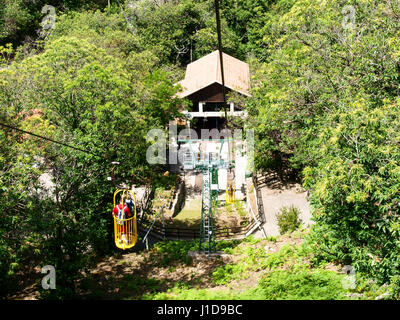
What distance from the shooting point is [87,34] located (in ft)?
122

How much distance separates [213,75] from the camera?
35.7 metres

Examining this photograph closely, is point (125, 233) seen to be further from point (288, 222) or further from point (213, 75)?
point (213, 75)

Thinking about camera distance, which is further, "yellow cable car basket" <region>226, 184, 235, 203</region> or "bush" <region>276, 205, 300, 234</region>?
"yellow cable car basket" <region>226, 184, 235, 203</region>

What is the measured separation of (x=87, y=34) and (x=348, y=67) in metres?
27.9

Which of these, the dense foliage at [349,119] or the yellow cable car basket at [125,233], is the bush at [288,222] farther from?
the yellow cable car basket at [125,233]

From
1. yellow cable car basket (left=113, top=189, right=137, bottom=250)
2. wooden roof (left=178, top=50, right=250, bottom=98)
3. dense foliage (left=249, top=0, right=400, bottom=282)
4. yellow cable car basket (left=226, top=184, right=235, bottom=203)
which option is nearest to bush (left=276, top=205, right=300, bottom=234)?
dense foliage (left=249, top=0, right=400, bottom=282)

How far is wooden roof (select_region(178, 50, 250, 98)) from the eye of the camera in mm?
34438

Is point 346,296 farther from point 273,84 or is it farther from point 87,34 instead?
point 87,34

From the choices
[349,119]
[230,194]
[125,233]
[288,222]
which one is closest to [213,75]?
[230,194]

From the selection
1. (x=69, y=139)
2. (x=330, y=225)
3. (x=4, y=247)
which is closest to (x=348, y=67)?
(x=330, y=225)

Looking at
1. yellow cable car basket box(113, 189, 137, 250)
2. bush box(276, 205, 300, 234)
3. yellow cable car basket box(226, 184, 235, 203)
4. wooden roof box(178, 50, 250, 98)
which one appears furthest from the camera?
wooden roof box(178, 50, 250, 98)

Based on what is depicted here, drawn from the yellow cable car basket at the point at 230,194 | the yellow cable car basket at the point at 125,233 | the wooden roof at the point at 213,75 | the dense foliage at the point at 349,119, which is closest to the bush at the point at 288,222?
the dense foliage at the point at 349,119

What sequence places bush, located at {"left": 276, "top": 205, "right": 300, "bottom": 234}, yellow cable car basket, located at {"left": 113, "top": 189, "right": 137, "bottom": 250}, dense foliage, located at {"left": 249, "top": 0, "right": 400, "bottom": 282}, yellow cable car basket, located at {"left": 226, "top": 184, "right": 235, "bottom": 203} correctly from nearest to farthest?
dense foliage, located at {"left": 249, "top": 0, "right": 400, "bottom": 282}, yellow cable car basket, located at {"left": 113, "top": 189, "right": 137, "bottom": 250}, bush, located at {"left": 276, "top": 205, "right": 300, "bottom": 234}, yellow cable car basket, located at {"left": 226, "top": 184, "right": 235, "bottom": 203}

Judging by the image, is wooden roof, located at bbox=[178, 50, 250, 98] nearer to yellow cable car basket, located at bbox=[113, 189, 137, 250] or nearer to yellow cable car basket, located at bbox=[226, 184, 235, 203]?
yellow cable car basket, located at bbox=[226, 184, 235, 203]
